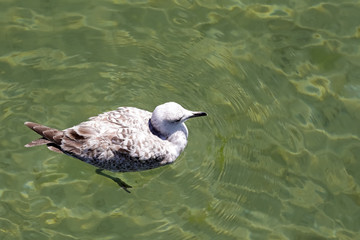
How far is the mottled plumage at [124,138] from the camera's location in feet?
28.7

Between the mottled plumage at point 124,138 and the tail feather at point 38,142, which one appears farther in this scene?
the tail feather at point 38,142

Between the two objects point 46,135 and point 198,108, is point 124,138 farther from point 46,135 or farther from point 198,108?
point 198,108

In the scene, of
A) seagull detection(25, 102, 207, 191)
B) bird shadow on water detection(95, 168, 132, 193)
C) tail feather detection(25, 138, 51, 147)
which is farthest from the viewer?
bird shadow on water detection(95, 168, 132, 193)

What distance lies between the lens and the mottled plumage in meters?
8.75

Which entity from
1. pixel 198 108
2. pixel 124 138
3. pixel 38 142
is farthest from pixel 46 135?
pixel 198 108

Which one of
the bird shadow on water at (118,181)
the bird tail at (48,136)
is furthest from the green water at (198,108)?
the bird tail at (48,136)

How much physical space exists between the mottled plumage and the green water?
13.9 inches

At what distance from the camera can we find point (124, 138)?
8.72 meters

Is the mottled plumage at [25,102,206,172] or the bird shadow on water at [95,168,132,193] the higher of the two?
the mottled plumage at [25,102,206,172]

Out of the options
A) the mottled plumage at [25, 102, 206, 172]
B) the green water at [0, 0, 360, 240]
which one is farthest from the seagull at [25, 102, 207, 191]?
the green water at [0, 0, 360, 240]

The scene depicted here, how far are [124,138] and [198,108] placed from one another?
1.55m

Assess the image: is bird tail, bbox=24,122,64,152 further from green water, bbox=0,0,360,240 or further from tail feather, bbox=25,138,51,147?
green water, bbox=0,0,360,240

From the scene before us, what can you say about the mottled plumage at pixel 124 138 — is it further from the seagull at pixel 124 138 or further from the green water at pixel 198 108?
the green water at pixel 198 108

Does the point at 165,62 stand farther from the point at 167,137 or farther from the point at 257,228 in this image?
the point at 257,228
